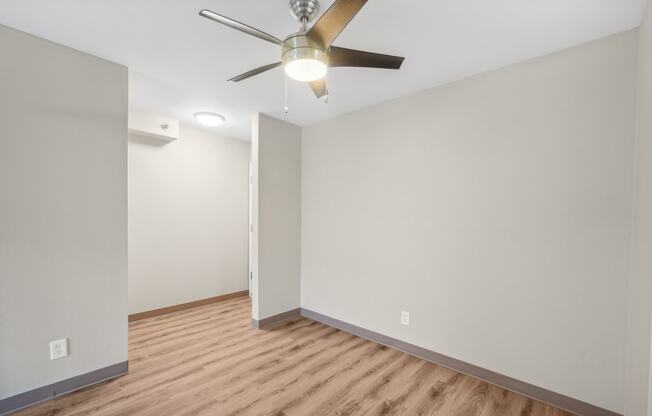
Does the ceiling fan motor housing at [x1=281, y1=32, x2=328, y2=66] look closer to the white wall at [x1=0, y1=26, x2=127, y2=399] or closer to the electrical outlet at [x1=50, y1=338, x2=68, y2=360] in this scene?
the white wall at [x1=0, y1=26, x2=127, y2=399]

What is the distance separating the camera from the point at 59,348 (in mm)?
2012

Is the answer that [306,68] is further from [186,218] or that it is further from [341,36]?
[186,218]

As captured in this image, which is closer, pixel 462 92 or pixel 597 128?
pixel 597 128

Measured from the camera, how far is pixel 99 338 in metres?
2.18

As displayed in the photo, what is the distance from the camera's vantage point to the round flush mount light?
11.0 feet

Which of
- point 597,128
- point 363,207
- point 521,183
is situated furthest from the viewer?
point 363,207

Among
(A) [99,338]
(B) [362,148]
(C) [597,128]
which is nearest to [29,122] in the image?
(A) [99,338]

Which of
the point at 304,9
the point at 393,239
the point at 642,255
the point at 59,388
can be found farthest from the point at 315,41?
the point at 59,388

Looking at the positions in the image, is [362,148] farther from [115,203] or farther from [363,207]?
[115,203]

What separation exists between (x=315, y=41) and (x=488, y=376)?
2638mm

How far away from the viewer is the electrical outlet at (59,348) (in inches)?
78.2

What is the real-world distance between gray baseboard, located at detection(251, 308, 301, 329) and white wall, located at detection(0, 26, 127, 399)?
4.23 feet

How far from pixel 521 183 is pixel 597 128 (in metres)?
0.53

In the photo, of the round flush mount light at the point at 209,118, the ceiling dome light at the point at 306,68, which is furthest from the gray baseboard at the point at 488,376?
the round flush mount light at the point at 209,118
